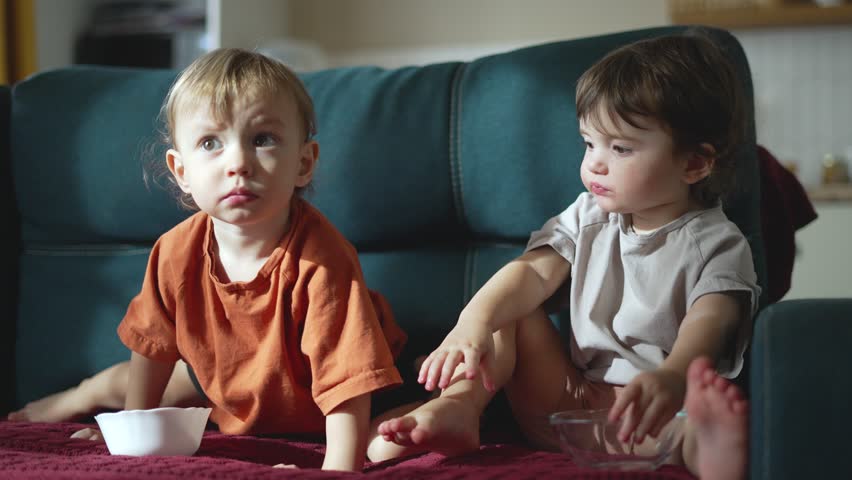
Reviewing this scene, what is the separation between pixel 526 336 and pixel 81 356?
2.68 ft

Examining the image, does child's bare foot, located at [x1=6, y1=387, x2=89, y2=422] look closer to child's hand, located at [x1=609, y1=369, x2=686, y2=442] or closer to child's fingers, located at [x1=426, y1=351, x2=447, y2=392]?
child's fingers, located at [x1=426, y1=351, x2=447, y2=392]

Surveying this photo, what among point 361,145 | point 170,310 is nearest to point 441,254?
point 361,145

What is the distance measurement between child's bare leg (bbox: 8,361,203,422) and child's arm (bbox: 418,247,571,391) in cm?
49

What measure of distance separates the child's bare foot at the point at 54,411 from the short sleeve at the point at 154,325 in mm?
231

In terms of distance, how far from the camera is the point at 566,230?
4.23ft

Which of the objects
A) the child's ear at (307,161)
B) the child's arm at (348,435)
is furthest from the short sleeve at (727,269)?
the child's ear at (307,161)

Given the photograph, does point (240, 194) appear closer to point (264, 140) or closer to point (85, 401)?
point (264, 140)

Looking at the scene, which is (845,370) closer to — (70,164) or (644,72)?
(644,72)

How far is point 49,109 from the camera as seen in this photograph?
1.62 m

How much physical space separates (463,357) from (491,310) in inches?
4.0

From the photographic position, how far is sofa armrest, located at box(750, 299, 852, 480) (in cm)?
82

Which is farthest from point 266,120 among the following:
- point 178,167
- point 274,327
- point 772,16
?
point 772,16

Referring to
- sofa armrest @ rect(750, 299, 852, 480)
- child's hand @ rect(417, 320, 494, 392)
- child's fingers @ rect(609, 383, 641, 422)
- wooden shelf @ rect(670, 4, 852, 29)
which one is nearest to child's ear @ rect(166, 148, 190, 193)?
child's hand @ rect(417, 320, 494, 392)

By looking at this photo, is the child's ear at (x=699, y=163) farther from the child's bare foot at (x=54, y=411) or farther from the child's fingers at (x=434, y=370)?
the child's bare foot at (x=54, y=411)
